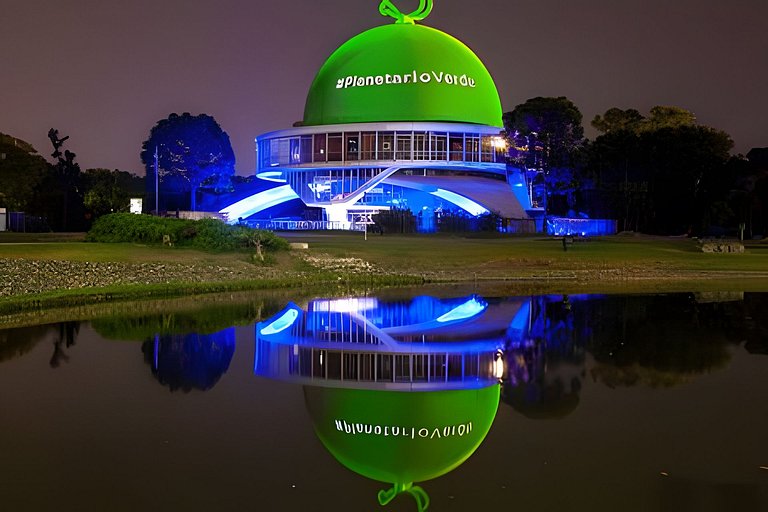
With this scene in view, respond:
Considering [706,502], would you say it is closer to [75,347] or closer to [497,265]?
[75,347]

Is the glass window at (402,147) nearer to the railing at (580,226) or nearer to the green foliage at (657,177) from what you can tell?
the railing at (580,226)

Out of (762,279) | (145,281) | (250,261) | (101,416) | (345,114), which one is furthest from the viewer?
(345,114)

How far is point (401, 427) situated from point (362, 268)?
29.0m

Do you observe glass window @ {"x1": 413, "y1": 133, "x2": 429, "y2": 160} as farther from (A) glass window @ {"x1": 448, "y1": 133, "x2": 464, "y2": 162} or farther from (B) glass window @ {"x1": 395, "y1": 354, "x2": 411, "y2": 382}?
(B) glass window @ {"x1": 395, "y1": 354, "x2": 411, "y2": 382}

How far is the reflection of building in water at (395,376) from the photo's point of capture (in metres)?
13.4

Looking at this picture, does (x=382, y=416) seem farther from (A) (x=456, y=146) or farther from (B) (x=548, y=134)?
(A) (x=456, y=146)

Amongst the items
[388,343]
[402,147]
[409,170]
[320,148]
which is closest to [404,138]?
[402,147]

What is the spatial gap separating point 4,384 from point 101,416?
11.2 ft

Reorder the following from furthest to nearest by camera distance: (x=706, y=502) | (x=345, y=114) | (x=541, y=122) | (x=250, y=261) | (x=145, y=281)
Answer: (x=345, y=114), (x=541, y=122), (x=250, y=261), (x=145, y=281), (x=706, y=502)

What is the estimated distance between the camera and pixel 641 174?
3585 inches

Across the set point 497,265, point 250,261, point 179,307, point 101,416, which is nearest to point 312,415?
A: point 101,416

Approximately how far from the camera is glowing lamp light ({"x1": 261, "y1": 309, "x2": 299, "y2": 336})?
2511 centimetres

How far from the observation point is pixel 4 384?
17438 millimetres

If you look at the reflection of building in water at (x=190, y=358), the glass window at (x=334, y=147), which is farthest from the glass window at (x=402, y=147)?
the reflection of building in water at (x=190, y=358)
